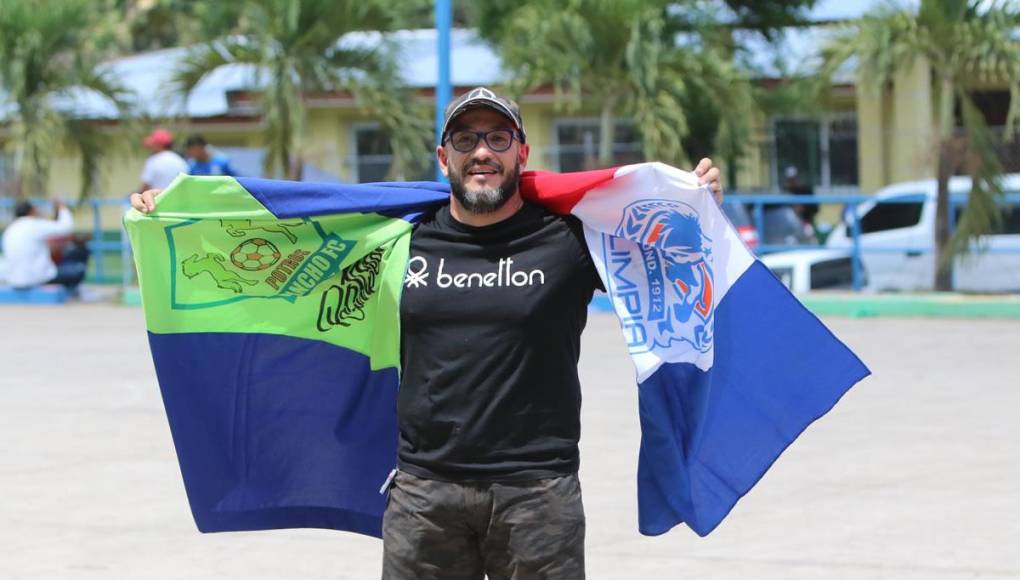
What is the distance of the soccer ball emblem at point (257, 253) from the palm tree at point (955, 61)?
13638 mm

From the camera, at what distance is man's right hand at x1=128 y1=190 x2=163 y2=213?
505cm

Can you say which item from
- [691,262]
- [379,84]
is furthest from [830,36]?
[691,262]

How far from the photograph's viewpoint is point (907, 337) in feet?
52.2

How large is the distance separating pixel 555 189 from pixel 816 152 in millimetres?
20101

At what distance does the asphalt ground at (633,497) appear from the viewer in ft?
23.1

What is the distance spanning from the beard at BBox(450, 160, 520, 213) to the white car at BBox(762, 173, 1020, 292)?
1436 cm

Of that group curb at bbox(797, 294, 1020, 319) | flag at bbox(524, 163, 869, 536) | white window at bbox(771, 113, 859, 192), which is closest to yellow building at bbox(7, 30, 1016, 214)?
white window at bbox(771, 113, 859, 192)

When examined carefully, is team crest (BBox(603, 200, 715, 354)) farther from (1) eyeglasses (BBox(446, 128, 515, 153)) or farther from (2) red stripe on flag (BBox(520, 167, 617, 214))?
(1) eyeglasses (BBox(446, 128, 515, 153))

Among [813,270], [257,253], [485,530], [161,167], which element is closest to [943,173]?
[813,270]

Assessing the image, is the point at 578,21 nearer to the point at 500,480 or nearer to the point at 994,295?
the point at 994,295

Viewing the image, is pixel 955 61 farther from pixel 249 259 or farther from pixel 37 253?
pixel 249 259

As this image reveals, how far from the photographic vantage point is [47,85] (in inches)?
867

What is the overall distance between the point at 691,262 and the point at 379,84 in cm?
1665

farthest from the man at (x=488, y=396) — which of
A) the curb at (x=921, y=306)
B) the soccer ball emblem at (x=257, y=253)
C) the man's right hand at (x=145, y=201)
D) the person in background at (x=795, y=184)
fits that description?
the person in background at (x=795, y=184)
